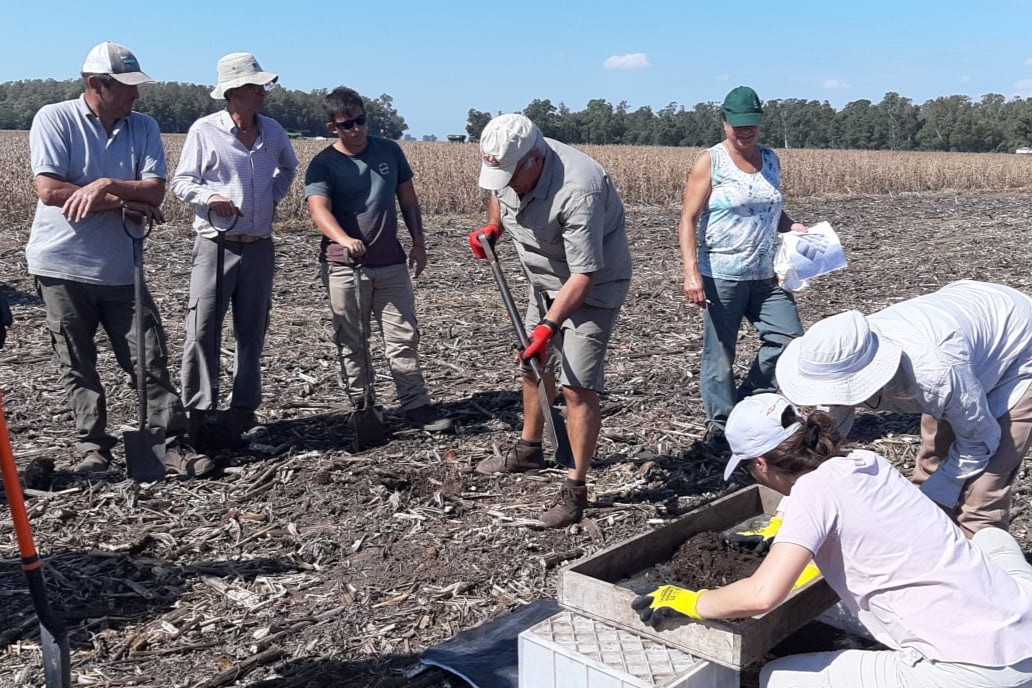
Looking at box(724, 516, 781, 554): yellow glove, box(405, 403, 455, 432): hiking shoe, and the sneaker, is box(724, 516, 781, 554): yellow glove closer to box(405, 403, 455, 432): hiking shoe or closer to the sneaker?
the sneaker

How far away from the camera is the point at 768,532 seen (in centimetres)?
382

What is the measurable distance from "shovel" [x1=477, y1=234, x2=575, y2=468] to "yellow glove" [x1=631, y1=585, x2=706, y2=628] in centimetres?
176

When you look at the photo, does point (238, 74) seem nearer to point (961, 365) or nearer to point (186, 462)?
point (186, 462)

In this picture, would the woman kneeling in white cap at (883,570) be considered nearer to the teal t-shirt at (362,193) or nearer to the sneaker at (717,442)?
the sneaker at (717,442)

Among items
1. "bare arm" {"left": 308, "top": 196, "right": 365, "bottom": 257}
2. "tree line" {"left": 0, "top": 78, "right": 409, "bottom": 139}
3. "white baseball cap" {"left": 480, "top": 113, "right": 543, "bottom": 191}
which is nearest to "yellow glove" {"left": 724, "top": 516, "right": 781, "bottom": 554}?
"white baseball cap" {"left": 480, "top": 113, "right": 543, "bottom": 191}

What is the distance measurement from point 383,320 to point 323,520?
5.01ft

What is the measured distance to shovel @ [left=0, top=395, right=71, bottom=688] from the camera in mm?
2992

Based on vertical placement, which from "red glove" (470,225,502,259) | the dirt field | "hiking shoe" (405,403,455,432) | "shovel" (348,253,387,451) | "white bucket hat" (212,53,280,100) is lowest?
the dirt field

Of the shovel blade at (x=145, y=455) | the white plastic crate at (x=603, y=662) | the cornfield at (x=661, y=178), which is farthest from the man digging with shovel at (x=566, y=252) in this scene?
the cornfield at (x=661, y=178)

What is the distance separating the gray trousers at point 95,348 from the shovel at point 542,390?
1812 mm

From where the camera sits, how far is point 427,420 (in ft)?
20.0

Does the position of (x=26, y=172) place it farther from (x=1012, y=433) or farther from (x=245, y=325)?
(x=1012, y=433)

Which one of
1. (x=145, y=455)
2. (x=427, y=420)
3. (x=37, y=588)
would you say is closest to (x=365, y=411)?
(x=427, y=420)

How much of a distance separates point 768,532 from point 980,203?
74.4ft
